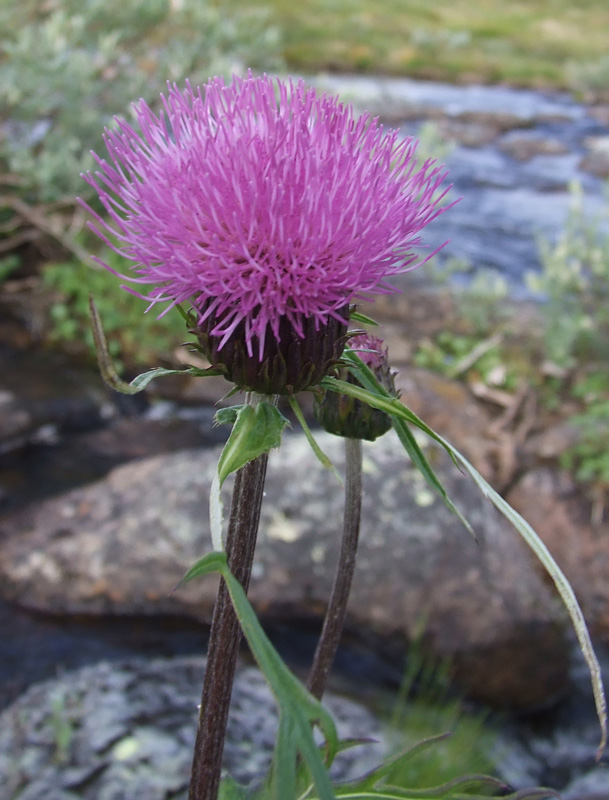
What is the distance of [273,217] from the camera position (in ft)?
3.79

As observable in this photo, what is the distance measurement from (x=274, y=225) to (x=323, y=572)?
2.63 m

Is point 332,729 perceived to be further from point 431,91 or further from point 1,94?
point 431,91

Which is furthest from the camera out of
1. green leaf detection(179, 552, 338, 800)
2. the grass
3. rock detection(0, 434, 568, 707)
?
the grass

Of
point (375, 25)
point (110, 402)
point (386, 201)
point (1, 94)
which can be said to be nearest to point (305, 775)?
point (386, 201)

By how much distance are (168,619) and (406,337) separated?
3.94 meters

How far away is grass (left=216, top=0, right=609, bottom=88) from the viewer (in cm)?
2098

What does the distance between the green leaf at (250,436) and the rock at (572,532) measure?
366 centimetres

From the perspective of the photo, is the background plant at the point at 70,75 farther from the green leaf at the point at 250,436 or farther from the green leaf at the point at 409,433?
the green leaf at the point at 250,436

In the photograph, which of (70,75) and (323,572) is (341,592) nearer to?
(323,572)

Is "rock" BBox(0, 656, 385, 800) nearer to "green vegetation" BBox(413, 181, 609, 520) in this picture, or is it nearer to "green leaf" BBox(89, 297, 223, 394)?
"green leaf" BBox(89, 297, 223, 394)

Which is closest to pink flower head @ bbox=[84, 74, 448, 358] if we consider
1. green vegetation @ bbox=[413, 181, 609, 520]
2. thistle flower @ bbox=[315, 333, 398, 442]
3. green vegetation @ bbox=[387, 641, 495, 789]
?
thistle flower @ bbox=[315, 333, 398, 442]

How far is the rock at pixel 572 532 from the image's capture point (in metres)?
4.37

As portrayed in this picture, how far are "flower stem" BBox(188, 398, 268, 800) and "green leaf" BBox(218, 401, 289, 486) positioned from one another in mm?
69

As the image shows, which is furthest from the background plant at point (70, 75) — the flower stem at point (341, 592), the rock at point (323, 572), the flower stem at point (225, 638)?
the flower stem at point (225, 638)
